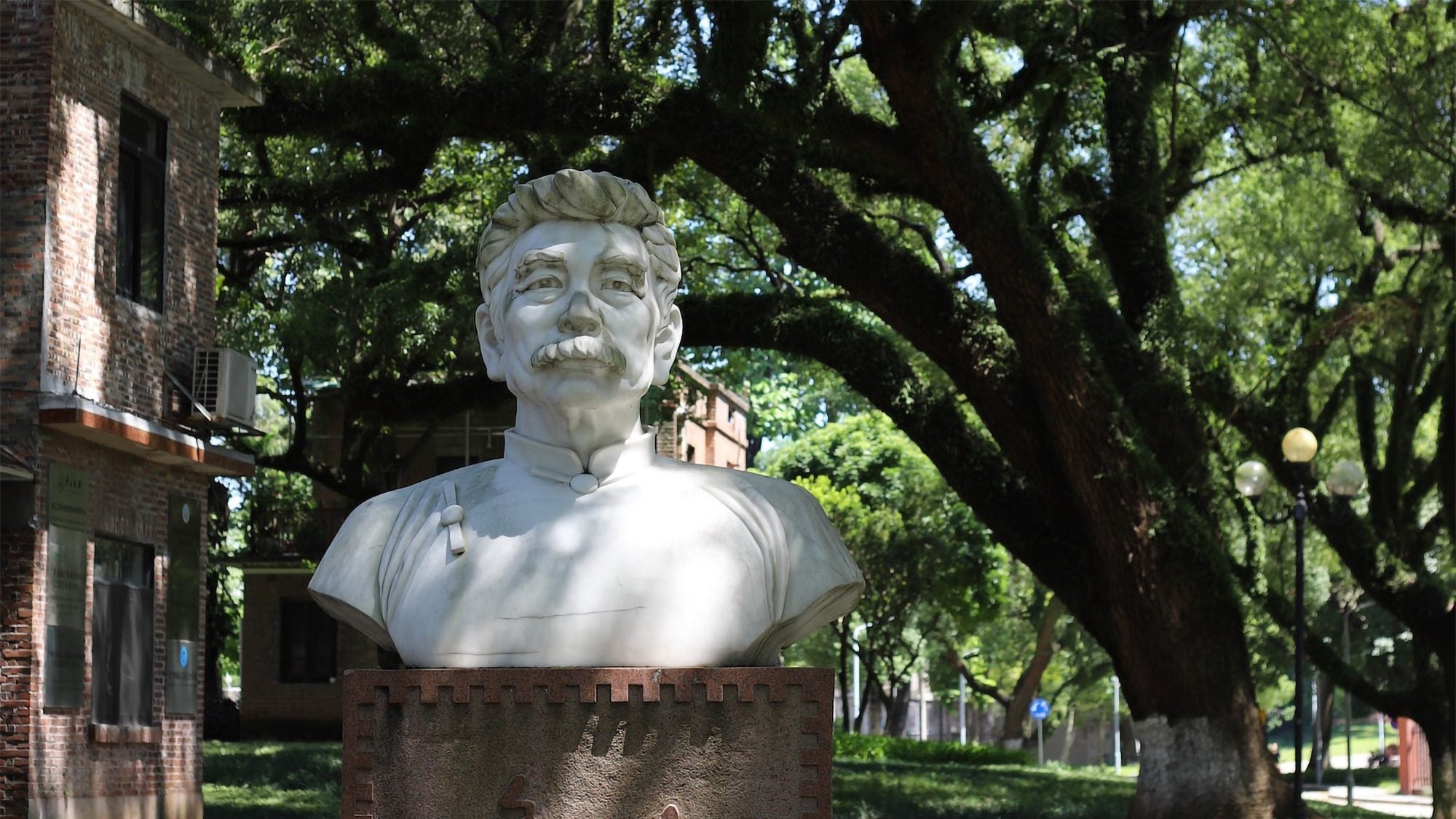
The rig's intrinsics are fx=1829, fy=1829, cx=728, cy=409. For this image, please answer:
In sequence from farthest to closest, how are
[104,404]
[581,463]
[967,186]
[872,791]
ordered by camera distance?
[872,791] < [104,404] < [967,186] < [581,463]

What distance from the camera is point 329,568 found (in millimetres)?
5082

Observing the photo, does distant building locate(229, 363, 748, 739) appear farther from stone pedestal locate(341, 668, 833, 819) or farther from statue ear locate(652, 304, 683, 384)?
stone pedestal locate(341, 668, 833, 819)

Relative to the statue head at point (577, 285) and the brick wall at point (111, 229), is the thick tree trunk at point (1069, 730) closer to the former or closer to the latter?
the brick wall at point (111, 229)

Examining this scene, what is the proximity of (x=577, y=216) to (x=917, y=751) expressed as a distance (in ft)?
85.4

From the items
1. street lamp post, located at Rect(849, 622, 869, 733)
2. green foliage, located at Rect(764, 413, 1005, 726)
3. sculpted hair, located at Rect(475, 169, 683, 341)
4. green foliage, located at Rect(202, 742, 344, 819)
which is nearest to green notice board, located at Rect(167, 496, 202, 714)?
green foliage, located at Rect(202, 742, 344, 819)

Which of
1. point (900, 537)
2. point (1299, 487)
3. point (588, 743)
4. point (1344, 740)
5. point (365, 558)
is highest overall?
point (1299, 487)

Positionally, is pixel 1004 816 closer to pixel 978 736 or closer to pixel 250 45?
pixel 250 45

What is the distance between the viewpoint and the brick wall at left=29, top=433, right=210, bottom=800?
46.1ft

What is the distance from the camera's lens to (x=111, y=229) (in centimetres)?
1512

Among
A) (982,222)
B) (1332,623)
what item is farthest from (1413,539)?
(1332,623)

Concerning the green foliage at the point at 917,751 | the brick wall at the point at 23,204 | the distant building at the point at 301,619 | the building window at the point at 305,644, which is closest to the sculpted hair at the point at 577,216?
the brick wall at the point at 23,204

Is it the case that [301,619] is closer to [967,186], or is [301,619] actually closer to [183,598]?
[183,598]

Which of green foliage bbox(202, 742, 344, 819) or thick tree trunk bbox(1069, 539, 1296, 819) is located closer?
thick tree trunk bbox(1069, 539, 1296, 819)

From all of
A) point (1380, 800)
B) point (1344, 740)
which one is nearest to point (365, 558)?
point (1380, 800)
